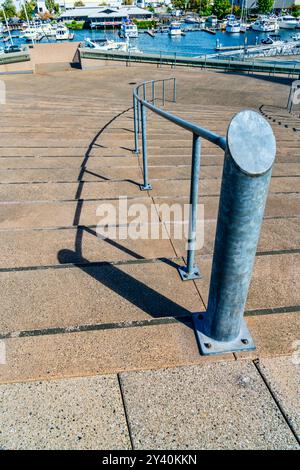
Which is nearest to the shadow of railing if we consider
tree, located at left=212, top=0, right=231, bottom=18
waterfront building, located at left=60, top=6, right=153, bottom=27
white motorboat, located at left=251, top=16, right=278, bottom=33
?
waterfront building, located at left=60, top=6, right=153, bottom=27

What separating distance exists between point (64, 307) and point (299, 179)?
12.9ft

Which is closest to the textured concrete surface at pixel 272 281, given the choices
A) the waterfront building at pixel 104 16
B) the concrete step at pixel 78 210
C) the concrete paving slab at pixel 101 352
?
the concrete paving slab at pixel 101 352

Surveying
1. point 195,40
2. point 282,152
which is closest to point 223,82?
point 282,152

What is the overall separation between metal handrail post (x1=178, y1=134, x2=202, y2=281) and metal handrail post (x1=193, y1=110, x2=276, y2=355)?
489mm

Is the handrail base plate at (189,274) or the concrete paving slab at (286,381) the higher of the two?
the concrete paving slab at (286,381)

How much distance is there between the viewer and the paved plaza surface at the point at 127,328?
158 centimetres

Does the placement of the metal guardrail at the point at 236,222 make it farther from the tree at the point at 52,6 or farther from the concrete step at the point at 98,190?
the tree at the point at 52,6

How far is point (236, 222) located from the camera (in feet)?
5.22

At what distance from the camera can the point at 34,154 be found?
5.59 metres

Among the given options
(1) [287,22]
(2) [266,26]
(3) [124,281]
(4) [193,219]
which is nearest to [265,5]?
(1) [287,22]

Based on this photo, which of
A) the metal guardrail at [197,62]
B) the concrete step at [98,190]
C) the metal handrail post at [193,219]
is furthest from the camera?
the metal guardrail at [197,62]

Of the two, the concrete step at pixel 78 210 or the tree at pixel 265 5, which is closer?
the concrete step at pixel 78 210

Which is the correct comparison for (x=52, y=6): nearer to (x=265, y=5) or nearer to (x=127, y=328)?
(x=265, y=5)

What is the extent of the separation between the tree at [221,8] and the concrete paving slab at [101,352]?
132307 mm
